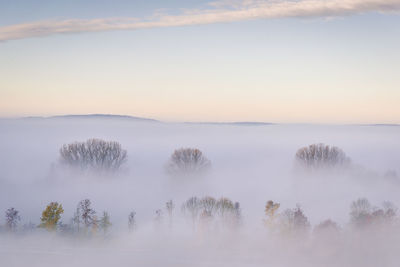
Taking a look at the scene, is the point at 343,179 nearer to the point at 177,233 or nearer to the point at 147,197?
the point at 147,197

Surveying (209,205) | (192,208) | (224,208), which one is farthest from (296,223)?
(192,208)

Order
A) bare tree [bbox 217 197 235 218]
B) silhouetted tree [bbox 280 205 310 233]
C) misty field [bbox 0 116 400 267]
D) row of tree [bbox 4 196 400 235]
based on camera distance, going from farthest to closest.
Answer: bare tree [bbox 217 197 235 218], row of tree [bbox 4 196 400 235], silhouetted tree [bbox 280 205 310 233], misty field [bbox 0 116 400 267]

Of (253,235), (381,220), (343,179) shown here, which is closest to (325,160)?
(343,179)

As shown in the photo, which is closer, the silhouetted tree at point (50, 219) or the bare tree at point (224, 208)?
the silhouetted tree at point (50, 219)

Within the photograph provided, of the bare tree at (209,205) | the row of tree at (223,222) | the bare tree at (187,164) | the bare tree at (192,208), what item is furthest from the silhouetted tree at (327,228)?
the bare tree at (187,164)


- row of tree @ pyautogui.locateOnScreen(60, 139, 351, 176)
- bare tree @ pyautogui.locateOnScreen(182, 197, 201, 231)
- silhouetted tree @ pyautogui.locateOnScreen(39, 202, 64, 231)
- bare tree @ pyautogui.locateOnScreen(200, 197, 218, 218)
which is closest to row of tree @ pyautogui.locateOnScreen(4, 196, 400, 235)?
silhouetted tree @ pyautogui.locateOnScreen(39, 202, 64, 231)

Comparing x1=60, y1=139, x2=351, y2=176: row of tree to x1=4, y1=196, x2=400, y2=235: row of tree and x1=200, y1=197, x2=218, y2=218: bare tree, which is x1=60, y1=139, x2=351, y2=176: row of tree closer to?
x1=200, y1=197, x2=218, y2=218: bare tree

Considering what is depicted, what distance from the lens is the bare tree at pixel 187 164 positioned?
85062 mm

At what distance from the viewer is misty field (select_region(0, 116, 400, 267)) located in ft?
114

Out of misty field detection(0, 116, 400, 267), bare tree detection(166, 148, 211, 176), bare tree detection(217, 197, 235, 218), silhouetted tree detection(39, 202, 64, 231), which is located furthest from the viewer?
bare tree detection(166, 148, 211, 176)

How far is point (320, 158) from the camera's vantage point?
3433 inches

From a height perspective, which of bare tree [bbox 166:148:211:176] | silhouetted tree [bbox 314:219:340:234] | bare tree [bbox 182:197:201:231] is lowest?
silhouetted tree [bbox 314:219:340:234]

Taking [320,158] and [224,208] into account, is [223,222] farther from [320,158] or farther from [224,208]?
[320,158]

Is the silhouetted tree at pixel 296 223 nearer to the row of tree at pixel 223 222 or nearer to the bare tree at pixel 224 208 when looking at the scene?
the row of tree at pixel 223 222
